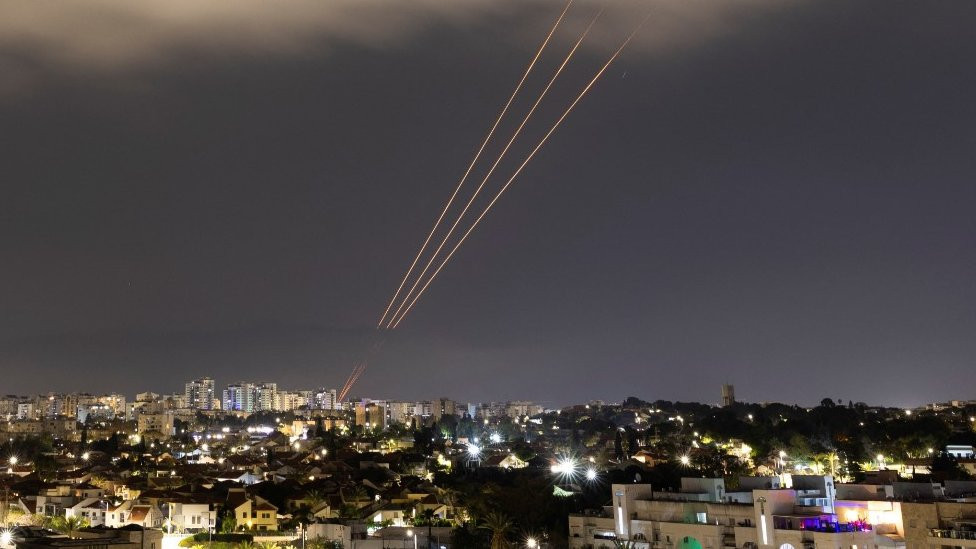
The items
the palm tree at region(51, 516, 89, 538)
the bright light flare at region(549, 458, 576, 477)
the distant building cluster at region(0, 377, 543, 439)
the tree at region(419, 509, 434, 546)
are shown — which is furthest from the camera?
the distant building cluster at region(0, 377, 543, 439)

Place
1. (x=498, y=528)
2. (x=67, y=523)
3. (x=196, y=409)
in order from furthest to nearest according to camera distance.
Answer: (x=196, y=409), (x=67, y=523), (x=498, y=528)

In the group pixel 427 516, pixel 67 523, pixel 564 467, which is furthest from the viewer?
pixel 564 467

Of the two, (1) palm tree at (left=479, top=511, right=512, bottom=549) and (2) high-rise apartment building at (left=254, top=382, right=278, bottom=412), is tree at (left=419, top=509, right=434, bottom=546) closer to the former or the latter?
(1) palm tree at (left=479, top=511, right=512, bottom=549)

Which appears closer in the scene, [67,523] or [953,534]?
[953,534]

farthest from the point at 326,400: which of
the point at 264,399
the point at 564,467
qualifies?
the point at 564,467

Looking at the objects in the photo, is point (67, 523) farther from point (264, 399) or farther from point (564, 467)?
point (264, 399)

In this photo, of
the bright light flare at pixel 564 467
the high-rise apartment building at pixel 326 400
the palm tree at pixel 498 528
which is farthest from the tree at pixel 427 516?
the high-rise apartment building at pixel 326 400

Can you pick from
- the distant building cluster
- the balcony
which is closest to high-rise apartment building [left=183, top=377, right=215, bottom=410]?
the distant building cluster

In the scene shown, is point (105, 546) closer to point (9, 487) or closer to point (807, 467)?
point (9, 487)
